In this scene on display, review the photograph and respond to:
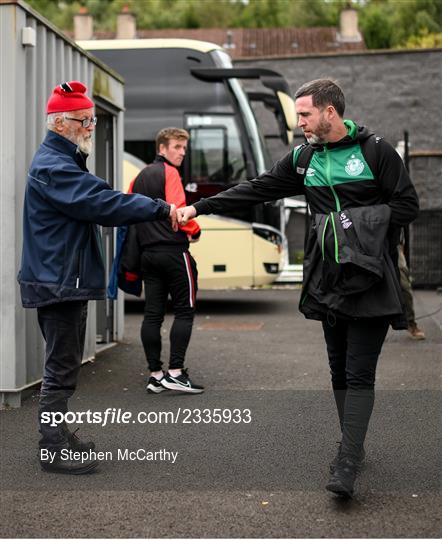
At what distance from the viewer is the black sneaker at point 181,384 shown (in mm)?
7340

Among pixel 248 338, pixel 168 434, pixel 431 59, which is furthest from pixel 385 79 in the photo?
pixel 168 434

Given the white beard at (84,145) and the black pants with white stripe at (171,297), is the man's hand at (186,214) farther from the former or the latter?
the black pants with white stripe at (171,297)

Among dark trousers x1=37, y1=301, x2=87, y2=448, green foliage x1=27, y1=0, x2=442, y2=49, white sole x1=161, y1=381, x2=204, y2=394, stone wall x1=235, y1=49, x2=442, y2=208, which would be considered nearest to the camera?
dark trousers x1=37, y1=301, x2=87, y2=448

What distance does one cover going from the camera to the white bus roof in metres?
14.2

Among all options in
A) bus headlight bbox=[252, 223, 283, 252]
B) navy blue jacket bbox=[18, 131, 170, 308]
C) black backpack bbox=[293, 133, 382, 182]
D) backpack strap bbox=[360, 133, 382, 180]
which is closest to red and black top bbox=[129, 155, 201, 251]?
navy blue jacket bbox=[18, 131, 170, 308]

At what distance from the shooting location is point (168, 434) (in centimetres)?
591

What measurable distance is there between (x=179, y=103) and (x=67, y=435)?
31.3 feet

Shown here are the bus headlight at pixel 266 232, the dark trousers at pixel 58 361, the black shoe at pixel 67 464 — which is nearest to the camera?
the black shoe at pixel 67 464

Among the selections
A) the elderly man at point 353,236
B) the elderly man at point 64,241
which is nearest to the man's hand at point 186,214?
the elderly man at point 64,241

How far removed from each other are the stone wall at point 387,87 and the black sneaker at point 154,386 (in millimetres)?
18685

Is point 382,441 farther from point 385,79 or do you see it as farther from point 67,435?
point 385,79

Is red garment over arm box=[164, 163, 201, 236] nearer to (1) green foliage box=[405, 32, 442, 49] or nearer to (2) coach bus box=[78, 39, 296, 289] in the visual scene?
(2) coach bus box=[78, 39, 296, 289]

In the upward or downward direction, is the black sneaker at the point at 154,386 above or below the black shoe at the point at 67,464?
below

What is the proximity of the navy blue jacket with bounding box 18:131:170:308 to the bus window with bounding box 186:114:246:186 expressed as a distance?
8658 millimetres
